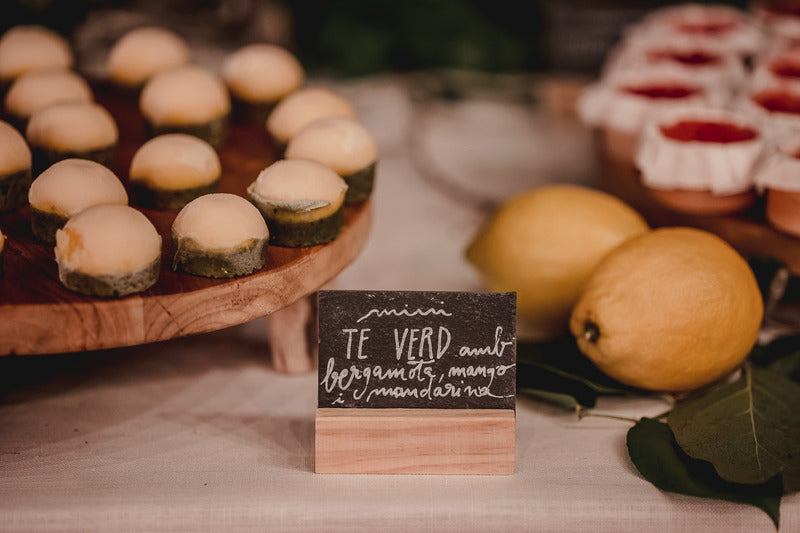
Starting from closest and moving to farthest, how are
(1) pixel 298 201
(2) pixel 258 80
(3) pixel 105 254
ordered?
1. (3) pixel 105 254
2. (1) pixel 298 201
3. (2) pixel 258 80

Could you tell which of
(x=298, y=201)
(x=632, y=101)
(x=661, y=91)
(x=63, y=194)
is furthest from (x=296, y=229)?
(x=661, y=91)

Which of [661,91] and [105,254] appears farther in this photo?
[661,91]

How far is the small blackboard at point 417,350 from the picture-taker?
32.4 inches

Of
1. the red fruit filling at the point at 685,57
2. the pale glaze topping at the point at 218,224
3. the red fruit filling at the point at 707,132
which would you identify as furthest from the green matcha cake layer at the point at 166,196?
the red fruit filling at the point at 685,57

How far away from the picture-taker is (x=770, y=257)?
1083 mm

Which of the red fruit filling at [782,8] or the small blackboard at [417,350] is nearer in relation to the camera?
the small blackboard at [417,350]

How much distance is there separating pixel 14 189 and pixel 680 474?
0.81 m

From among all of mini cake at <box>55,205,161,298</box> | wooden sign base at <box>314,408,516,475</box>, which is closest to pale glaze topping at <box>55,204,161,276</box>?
mini cake at <box>55,205,161,298</box>

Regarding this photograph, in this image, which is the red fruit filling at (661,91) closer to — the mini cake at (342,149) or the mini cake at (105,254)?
the mini cake at (342,149)

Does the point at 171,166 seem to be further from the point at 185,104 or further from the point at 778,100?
the point at 778,100

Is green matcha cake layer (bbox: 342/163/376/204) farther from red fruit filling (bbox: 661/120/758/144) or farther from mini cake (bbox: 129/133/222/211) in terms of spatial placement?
red fruit filling (bbox: 661/120/758/144)

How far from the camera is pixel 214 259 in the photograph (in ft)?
2.65

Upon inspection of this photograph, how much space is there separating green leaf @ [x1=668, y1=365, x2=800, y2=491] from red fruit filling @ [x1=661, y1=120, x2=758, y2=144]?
0.39m

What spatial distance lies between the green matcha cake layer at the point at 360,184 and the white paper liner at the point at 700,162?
445 mm
